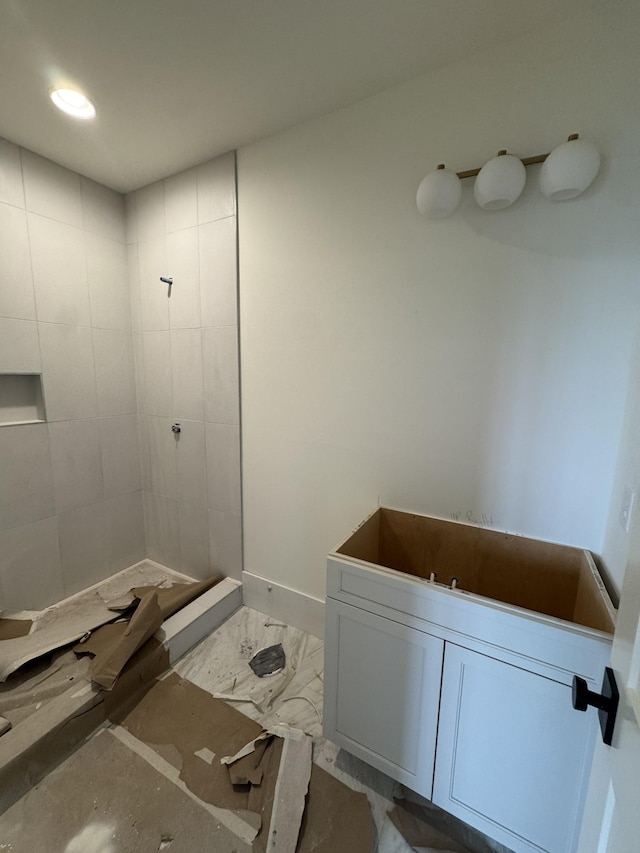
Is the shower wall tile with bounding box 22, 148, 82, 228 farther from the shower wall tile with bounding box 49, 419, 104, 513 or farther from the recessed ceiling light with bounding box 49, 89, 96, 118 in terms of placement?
the shower wall tile with bounding box 49, 419, 104, 513

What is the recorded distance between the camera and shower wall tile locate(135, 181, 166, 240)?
2092mm

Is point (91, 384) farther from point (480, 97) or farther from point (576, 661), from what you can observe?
point (576, 661)

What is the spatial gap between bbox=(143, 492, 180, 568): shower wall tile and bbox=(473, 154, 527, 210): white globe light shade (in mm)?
2386

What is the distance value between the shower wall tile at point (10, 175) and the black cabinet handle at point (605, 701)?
9.16 feet

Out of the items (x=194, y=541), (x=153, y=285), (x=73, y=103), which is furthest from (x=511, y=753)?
(x=73, y=103)

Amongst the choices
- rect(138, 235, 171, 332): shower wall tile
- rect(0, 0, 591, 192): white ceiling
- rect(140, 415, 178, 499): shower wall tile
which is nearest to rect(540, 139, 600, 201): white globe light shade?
rect(0, 0, 591, 192): white ceiling

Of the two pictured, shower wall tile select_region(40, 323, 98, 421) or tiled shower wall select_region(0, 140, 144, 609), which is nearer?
Answer: tiled shower wall select_region(0, 140, 144, 609)

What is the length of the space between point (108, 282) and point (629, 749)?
2840mm

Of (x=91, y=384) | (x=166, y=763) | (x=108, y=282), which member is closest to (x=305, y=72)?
(x=108, y=282)

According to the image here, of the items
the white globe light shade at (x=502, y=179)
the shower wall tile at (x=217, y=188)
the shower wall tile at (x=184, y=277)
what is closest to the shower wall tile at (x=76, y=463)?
the shower wall tile at (x=184, y=277)

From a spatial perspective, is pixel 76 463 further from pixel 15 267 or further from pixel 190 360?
pixel 15 267

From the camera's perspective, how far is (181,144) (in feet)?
5.74

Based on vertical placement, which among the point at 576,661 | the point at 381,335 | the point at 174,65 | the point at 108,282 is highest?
the point at 174,65

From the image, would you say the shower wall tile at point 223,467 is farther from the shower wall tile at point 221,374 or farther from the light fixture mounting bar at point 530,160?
the light fixture mounting bar at point 530,160
